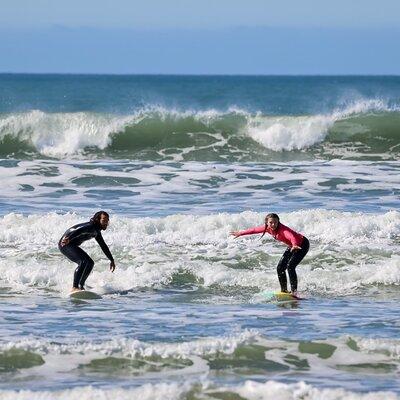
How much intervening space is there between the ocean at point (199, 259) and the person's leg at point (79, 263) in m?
0.40

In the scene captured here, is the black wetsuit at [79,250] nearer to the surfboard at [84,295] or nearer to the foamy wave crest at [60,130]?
the surfboard at [84,295]

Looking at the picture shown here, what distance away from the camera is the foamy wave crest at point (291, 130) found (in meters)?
34.2

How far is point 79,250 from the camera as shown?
16031 millimetres

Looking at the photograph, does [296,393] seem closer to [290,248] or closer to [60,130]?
[290,248]

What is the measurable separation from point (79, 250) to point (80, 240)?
174 mm

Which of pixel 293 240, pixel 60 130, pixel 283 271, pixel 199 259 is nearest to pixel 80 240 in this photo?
pixel 199 259

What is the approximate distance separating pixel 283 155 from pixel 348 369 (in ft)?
72.4

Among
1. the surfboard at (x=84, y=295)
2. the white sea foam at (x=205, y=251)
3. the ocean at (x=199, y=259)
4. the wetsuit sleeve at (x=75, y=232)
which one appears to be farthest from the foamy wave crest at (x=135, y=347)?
the wetsuit sleeve at (x=75, y=232)

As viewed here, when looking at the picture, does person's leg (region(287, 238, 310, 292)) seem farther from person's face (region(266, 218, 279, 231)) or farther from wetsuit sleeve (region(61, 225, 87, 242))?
wetsuit sleeve (region(61, 225, 87, 242))

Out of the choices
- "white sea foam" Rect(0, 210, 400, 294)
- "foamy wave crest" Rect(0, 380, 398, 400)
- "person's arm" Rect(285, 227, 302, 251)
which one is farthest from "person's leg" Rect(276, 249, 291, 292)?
"foamy wave crest" Rect(0, 380, 398, 400)

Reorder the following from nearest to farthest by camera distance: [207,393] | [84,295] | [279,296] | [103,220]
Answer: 1. [207,393]
2. [279,296]
3. [84,295]
4. [103,220]

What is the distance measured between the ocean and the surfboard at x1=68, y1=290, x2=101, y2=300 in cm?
22

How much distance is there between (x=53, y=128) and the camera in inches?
1401

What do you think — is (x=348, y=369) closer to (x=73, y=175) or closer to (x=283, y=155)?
(x=73, y=175)
